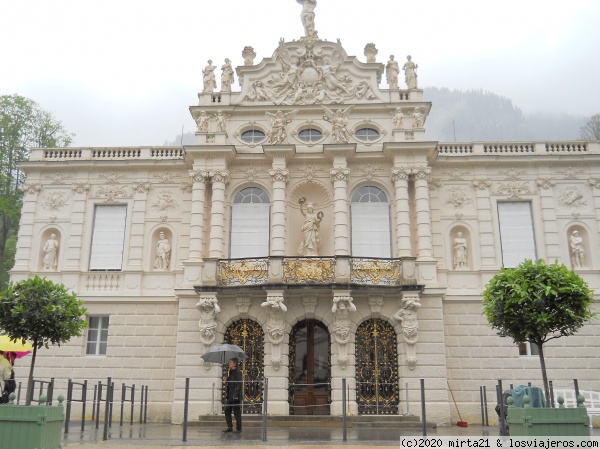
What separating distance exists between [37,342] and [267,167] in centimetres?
1329

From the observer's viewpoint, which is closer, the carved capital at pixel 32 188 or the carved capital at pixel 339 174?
the carved capital at pixel 339 174

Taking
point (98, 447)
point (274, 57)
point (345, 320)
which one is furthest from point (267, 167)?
point (98, 447)

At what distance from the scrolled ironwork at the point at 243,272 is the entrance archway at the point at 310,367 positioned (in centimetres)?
259

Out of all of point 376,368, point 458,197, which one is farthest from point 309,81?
point 376,368

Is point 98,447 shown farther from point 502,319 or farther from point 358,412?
point 358,412

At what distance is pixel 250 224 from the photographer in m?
25.8

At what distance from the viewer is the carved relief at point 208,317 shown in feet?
75.3

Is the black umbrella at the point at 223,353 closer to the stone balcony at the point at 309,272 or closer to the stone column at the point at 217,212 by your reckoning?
the stone balcony at the point at 309,272

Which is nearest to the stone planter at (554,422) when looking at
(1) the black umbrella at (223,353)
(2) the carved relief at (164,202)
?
(1) the black umbrella at (223,353)

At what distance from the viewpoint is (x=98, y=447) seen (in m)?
12.9

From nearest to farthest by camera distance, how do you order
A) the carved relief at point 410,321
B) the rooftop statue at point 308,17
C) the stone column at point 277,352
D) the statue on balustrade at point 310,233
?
the stone column at point 277,352 → the carved relief at point 410,321 → the statue on balustrade at point 310,233 → the rooftop statue at point 308,17

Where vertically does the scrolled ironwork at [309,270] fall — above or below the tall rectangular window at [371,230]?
below

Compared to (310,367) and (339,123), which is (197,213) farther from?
(310,367)

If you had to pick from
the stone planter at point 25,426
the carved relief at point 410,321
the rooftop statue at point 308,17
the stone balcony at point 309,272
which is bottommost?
the stone planter at point 25,426
